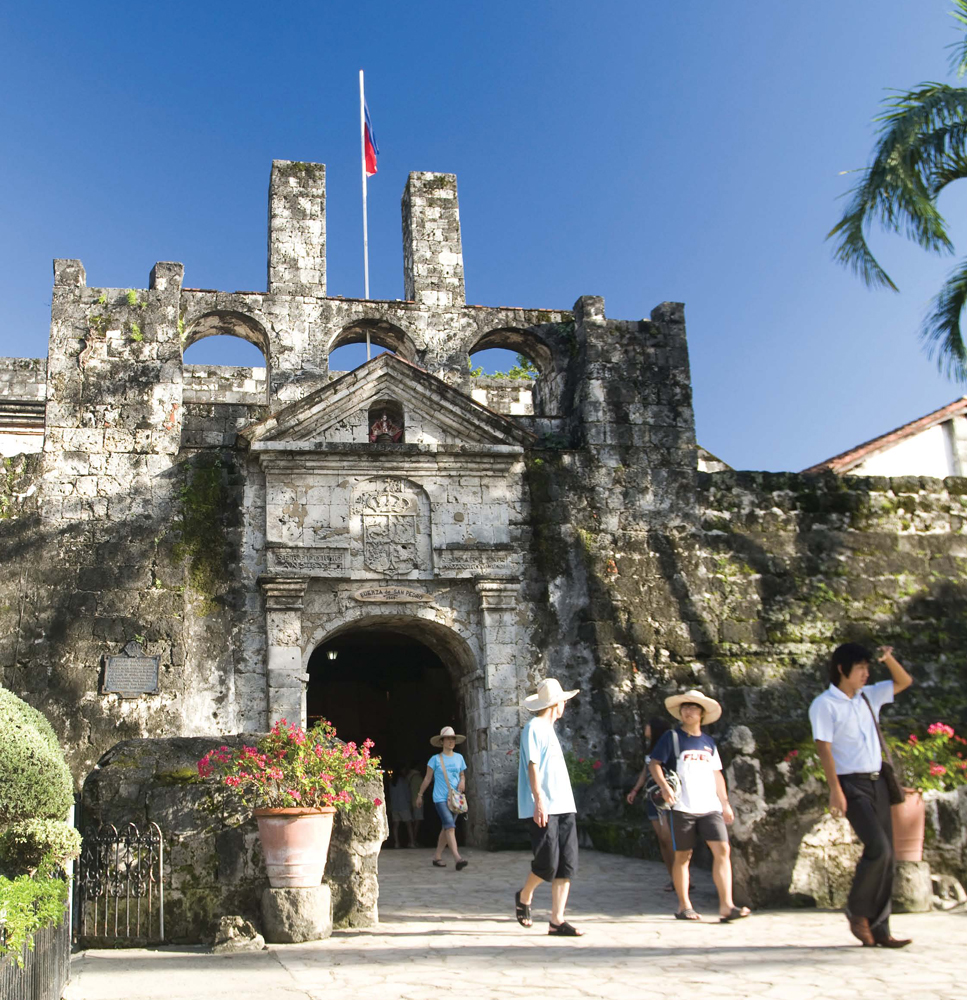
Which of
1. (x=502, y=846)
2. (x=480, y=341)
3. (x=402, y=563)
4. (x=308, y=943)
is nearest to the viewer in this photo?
(x=308, y=943)

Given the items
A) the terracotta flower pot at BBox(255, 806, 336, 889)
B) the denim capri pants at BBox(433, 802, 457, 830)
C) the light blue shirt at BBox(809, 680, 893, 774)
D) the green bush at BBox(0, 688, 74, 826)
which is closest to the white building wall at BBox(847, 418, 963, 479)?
the denim capri pants at BBox(433, 802, 457, 830)

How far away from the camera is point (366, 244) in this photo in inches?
581

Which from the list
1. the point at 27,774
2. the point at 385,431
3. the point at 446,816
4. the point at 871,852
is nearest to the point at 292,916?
the point at 27,774

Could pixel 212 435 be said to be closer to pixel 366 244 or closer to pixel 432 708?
pixel 366 244

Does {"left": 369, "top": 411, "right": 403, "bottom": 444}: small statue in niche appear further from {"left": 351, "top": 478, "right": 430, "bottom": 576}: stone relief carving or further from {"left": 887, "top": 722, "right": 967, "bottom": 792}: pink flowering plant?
{"left": 887, "top": 722, "right": 967, "bottom": 792}: pink flowering plant

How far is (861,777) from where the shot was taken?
18.8 feet

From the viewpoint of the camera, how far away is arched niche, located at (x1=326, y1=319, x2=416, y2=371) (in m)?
13.8

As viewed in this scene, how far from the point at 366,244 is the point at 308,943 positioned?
10473mm

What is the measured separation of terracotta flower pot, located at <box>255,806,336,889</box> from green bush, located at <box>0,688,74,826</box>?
1.51 meters

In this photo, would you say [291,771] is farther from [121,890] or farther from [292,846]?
[121,890]

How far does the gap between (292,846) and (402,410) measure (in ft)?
24.3

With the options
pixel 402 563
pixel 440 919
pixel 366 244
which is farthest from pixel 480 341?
pixel 440 919

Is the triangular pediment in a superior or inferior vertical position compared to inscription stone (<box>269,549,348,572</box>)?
superior

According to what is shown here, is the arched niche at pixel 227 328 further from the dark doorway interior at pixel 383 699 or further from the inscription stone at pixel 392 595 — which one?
the dark doorway interior at pixel 383 699
